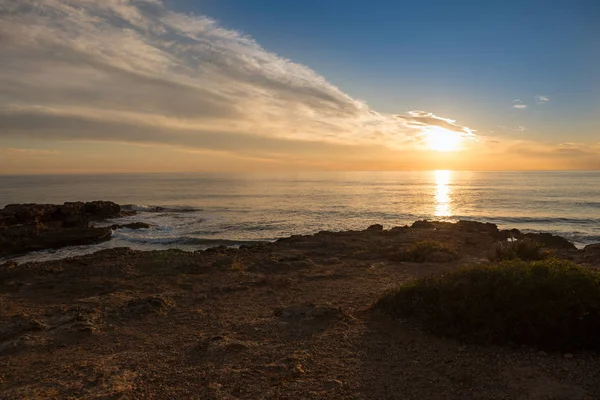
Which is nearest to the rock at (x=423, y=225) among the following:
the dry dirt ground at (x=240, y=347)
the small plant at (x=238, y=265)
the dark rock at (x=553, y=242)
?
the dark rock at (x=553, y=242)

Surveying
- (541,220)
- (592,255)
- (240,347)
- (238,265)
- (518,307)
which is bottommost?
(541,220)

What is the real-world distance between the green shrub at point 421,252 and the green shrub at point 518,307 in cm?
771

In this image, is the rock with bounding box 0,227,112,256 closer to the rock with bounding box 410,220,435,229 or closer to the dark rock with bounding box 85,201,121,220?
the dark rock with bounding box 85,201,121,220

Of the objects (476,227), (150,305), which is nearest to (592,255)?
(476,227)

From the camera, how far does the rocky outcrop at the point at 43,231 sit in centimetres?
2406

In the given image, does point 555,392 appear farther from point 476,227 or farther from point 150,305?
point 476,227

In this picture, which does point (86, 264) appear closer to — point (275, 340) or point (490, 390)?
point (275, 340)

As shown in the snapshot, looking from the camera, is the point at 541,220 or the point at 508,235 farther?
the point at 541,220

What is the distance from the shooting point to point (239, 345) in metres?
7.36

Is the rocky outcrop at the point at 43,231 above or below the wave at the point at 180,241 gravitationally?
above

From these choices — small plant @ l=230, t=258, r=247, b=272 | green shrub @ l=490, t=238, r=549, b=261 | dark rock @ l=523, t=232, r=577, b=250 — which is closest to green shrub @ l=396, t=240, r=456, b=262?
green shrub @ l=490, t=238, r=549, b=261

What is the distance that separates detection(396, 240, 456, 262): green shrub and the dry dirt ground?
242 centimetres

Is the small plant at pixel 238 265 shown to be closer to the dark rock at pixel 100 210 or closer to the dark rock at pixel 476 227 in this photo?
the dark rock at pixel 476 227

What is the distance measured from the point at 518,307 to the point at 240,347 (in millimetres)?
5242
